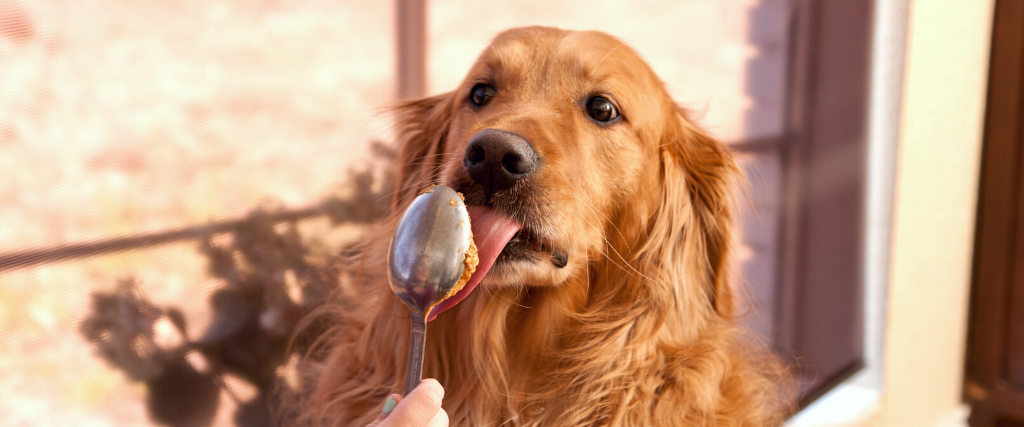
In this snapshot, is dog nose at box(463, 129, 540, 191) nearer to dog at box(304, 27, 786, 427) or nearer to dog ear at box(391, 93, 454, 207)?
dog at box(304, 27, 786, 427)

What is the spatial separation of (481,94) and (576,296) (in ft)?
1.36

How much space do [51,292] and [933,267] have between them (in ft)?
9.92

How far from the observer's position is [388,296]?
1.17m

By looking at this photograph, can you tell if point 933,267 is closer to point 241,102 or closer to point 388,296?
point 388,296

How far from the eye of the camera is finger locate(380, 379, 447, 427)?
0.69 m

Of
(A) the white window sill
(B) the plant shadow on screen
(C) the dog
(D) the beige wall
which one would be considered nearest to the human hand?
(C) the dog

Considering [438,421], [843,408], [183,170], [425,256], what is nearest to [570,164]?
[425,256]

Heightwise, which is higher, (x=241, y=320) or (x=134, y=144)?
(x=134, y=144)

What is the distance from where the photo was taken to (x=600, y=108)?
3.81 ft

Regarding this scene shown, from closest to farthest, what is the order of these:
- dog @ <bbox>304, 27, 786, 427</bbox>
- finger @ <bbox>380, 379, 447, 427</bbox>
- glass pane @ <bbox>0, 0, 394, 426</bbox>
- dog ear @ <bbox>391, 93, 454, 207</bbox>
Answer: finger @ <bbox>380, 379, 447, 427</bbox> → glass pane @ <bbox>0, 0, 394, 426</bbox> → dog @ <bbox>304, 27, 786, 427</bbox> → dog ear @ <bbox>391, 93, 454, 207</bbox>

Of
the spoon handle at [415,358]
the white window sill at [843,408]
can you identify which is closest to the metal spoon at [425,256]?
the spoon handle at [415,358]

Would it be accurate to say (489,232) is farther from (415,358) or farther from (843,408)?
(843,408)

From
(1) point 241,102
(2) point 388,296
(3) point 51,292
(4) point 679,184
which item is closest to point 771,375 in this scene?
(4) point 679,184

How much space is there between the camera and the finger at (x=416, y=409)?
2.27 feet
